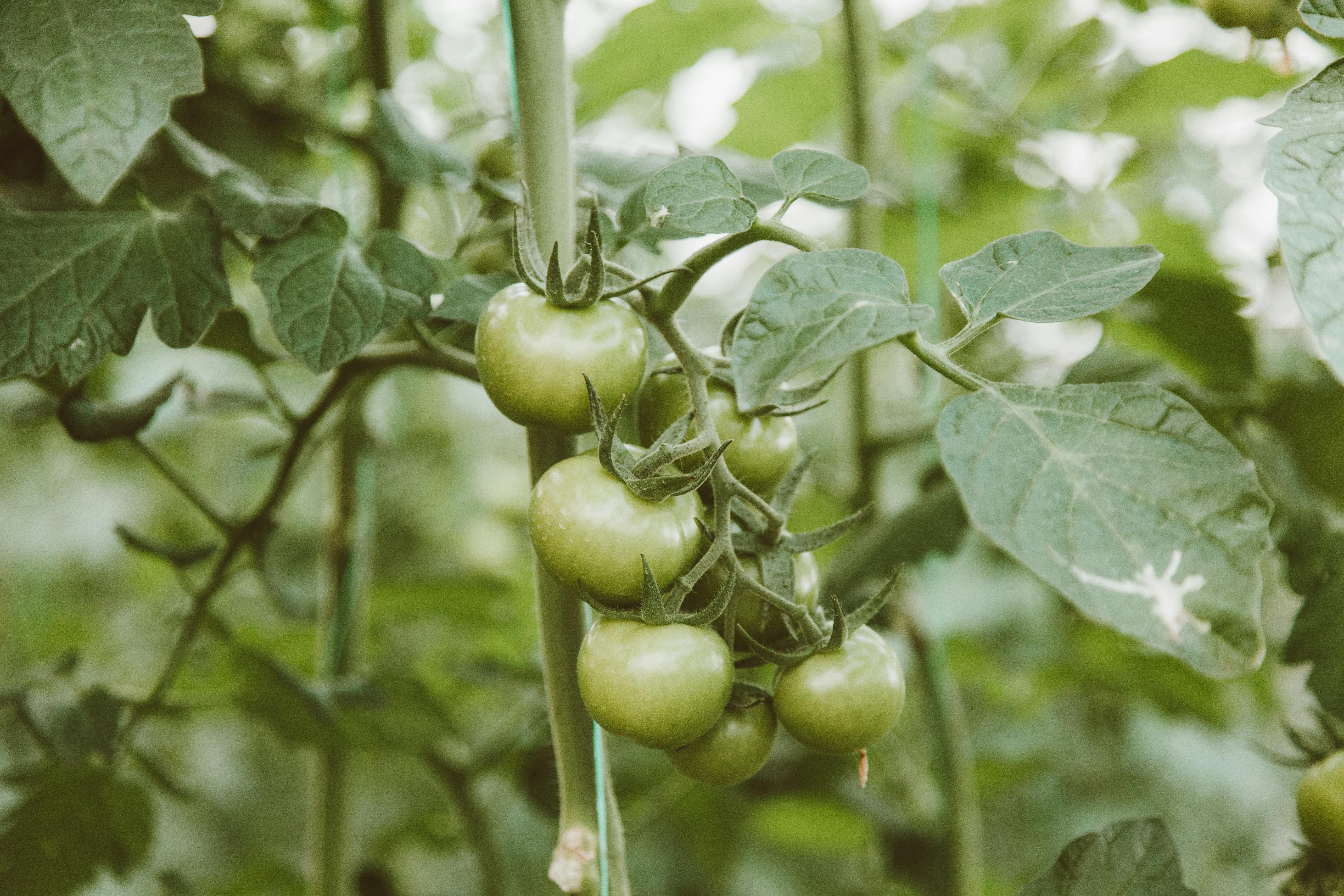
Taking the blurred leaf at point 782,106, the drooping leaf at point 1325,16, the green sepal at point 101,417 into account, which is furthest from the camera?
the blurred leaf at point 782,106

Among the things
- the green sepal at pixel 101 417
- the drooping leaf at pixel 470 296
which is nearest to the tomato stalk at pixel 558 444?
the drooping leaf at pixel 470 296

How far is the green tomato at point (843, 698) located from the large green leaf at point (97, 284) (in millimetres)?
307

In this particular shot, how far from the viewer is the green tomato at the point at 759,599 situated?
401 mm

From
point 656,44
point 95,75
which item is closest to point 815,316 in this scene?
point 95,75

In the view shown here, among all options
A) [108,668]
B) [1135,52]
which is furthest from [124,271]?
[108,668]

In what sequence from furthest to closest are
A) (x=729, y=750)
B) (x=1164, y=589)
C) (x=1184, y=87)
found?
(x=1184, y=87)
(x=729, y=750)
(x=1164, y=589)

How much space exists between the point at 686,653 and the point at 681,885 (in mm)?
1146

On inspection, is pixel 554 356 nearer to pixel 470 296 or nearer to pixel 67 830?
pixel 470 296

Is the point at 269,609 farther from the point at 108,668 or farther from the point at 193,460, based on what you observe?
the point at 193,460

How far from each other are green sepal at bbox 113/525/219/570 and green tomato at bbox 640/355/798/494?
0.39m

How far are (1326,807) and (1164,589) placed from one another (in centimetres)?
30

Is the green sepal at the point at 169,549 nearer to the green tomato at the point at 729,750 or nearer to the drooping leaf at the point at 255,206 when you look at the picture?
the drooping leaf at the point at 255,206

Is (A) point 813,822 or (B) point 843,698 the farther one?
(A) point 813,822

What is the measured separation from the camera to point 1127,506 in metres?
0.32
